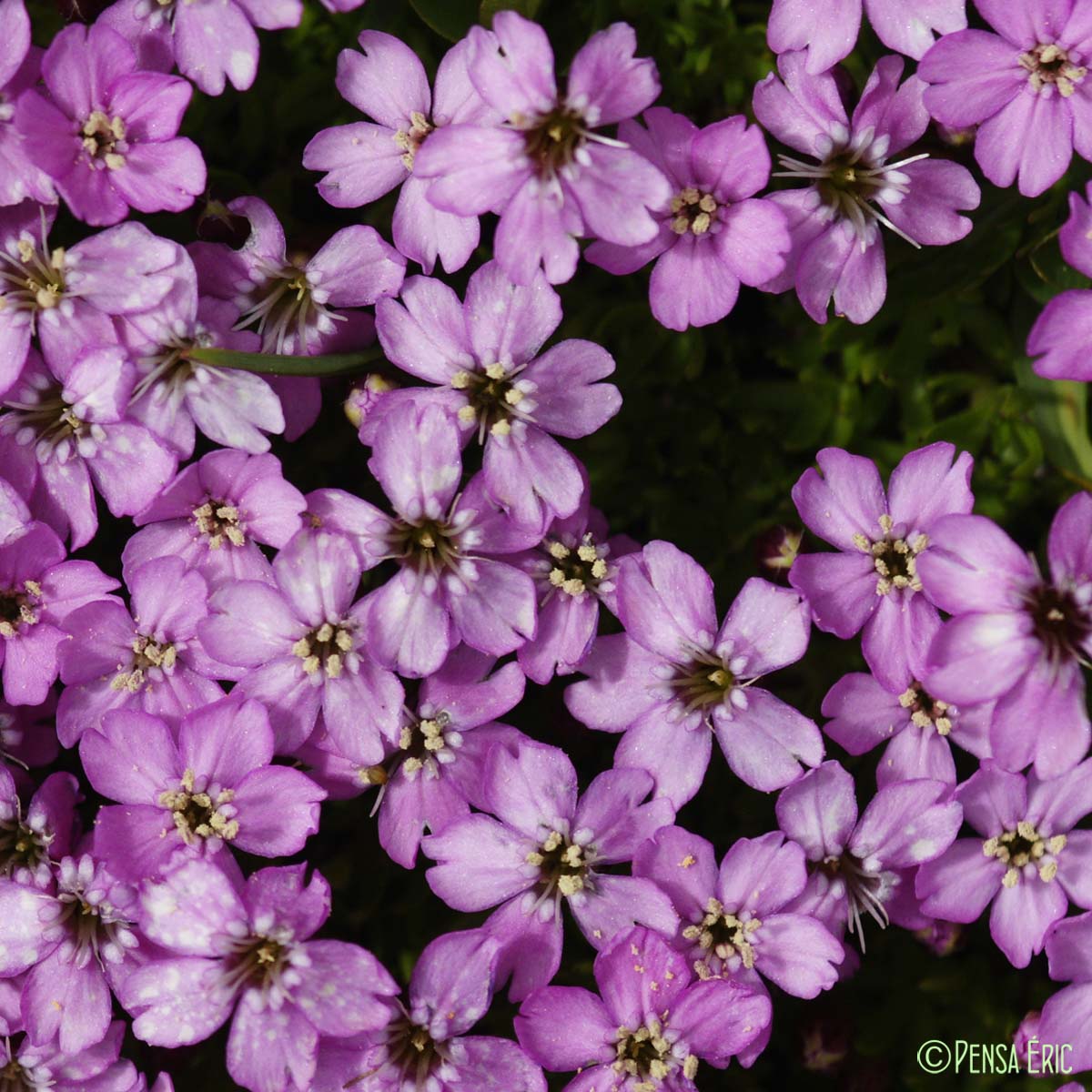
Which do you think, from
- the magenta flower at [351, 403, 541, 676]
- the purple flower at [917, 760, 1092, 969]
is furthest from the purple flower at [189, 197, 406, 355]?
the purple flower at [917, 760, 1092, 969]

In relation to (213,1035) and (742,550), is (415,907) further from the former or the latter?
(742,550)

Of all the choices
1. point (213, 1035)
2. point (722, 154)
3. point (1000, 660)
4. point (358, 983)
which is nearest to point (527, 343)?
point (722, 154)

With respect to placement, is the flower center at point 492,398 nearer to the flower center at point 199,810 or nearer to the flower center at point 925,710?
the flower center at point 199,810

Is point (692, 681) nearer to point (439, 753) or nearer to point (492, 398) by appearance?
point (439, 753)

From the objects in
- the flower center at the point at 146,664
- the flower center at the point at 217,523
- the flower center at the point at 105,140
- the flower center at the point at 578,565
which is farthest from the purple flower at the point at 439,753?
the flower center at the point at 105,140

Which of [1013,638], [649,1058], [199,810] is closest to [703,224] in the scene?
[1013,638]
